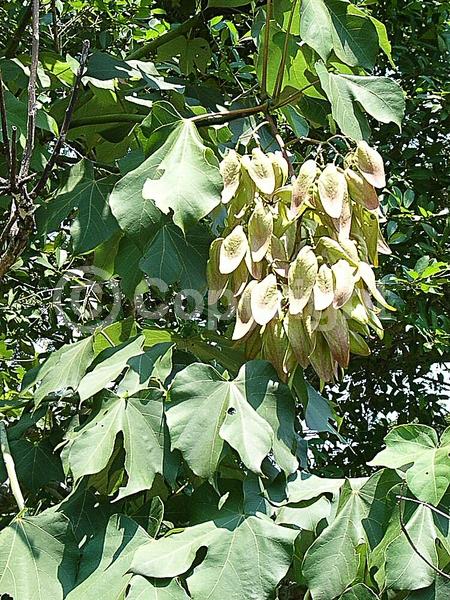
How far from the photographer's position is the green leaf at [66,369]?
104 cm

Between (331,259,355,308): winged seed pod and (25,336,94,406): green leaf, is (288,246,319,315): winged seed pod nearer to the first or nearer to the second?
(331,259,355,308): winged seed pod

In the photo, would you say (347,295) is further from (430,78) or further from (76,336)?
(430,78)

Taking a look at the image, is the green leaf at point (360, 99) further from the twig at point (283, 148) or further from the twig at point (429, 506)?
the twig at point (429, 506)

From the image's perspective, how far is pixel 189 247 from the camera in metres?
1.05

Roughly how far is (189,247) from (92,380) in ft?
0.68

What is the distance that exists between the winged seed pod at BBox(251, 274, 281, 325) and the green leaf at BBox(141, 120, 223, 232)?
0.10 meters

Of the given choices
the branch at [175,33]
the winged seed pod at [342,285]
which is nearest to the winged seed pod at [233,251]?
the winged seed pod at [342,285]

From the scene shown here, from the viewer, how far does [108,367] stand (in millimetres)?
982

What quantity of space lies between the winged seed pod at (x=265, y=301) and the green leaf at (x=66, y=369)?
0.26 metres

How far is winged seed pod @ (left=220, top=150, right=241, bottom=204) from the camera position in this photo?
96 centimetres

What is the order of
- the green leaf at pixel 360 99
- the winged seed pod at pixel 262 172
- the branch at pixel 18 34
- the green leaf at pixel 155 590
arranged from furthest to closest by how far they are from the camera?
the branch at pixel 18 34 < the green leaf at pixel 360 99 < the winged seed pod at pixel 262 172 < the green leaf at pixel 155 590

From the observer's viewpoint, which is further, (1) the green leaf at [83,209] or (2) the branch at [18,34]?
(2) the branch at [18,34]

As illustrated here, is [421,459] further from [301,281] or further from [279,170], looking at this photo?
[279,170]

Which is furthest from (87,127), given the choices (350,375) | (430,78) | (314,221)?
(350,375)
